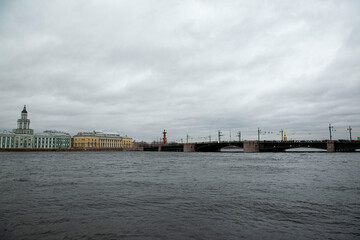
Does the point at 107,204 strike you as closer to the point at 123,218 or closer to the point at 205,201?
the point at 123,218

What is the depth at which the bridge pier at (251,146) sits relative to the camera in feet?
270

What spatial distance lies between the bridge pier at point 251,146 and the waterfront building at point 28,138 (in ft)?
350

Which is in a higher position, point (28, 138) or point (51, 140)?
point (28, 138)

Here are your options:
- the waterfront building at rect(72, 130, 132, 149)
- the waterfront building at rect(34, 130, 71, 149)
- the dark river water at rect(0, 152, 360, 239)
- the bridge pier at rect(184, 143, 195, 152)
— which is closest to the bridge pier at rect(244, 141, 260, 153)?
the bridge pier at rect(184, 143, 195, 152)

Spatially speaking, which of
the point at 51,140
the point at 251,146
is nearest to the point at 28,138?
the point at 51,140

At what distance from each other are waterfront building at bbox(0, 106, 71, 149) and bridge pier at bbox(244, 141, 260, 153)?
10656cm

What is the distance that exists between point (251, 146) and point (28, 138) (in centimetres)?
11206

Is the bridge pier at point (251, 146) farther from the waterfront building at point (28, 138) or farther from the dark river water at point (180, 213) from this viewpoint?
the waterfront building at point (28, 138)

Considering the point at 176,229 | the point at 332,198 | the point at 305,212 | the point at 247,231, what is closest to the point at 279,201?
the point at 305,212

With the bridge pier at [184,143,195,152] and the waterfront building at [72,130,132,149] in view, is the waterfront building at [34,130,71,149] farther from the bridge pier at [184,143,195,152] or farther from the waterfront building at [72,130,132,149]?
the bridge pier at [184,143,195,152]

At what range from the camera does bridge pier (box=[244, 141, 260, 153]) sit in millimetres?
82356

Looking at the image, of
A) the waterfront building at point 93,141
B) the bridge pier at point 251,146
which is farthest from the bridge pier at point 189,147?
the waterfront building at point 93,141

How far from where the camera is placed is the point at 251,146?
83.4 metres

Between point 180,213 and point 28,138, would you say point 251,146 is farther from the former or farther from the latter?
point 28,138
